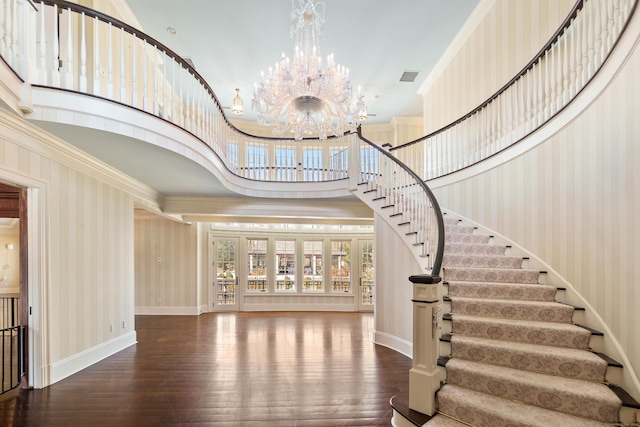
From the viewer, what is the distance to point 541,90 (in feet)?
13.4

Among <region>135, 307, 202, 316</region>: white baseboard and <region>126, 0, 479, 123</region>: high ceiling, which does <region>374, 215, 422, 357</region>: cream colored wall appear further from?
<region>135, 307, 202, 316</region>: white baseboard

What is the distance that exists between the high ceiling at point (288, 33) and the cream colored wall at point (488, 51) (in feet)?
1.26

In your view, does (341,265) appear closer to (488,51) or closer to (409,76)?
(409,76)

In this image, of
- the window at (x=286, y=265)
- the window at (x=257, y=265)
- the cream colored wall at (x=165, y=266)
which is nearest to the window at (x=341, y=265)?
the window at (x=286, y=265)

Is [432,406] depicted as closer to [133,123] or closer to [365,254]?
[133,123]

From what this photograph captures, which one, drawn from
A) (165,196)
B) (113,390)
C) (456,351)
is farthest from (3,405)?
(456,351)

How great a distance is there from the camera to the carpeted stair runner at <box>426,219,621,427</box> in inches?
94.2

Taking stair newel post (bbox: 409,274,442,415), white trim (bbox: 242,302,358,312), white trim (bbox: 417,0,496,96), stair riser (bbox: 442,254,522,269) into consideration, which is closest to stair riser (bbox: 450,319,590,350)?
stair newel post (bbox: 409,274,442,415)

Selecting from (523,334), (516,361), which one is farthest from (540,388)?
(523,334)

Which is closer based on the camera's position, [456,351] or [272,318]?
[456,351]

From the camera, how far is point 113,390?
3.80 m

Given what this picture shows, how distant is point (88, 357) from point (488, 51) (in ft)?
27.0

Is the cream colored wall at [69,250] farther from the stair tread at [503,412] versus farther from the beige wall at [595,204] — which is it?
the beige wall at [595,204]

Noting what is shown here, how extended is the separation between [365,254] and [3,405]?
828 cm
